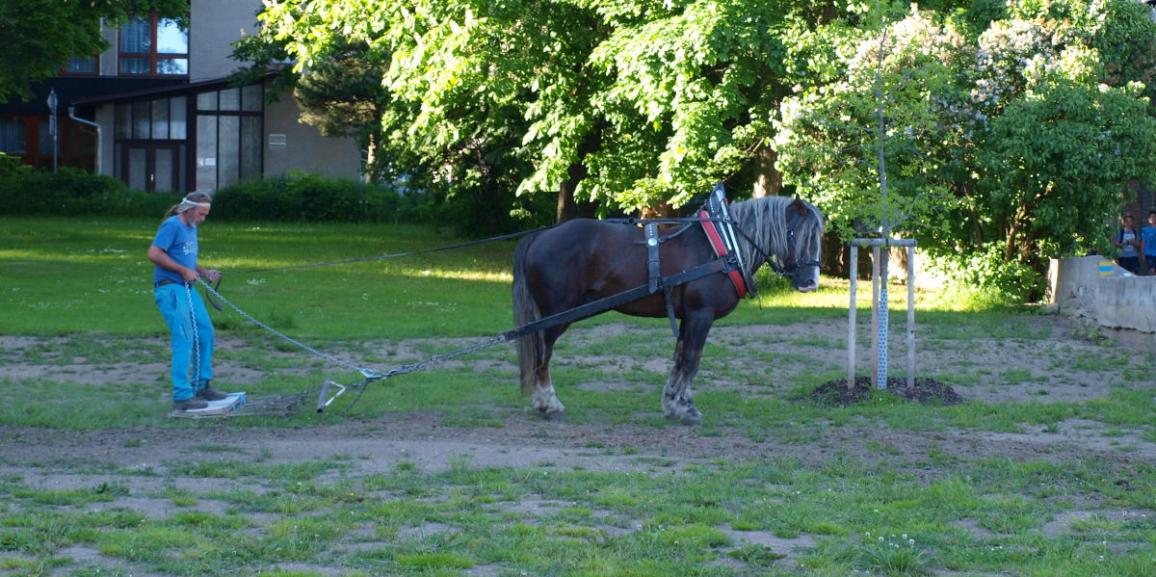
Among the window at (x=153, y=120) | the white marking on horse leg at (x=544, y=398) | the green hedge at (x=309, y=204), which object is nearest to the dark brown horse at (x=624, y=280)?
the white marking on horse leg at (x=544, y=398)

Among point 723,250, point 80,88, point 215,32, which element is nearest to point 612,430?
point 723,250

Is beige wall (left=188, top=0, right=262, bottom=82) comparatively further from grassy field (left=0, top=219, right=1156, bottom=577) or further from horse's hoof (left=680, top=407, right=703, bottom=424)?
horse's hoof (left=680, top=407, right=703, bottom=424)

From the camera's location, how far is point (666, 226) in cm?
1189

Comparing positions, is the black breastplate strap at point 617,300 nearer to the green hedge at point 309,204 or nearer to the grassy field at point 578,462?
the grassy field at point 578,462

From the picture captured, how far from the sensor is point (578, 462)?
9.34 m

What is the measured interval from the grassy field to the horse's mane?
1368 mm

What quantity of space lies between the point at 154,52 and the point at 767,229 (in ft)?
162

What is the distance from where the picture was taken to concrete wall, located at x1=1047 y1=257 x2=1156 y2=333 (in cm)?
1667

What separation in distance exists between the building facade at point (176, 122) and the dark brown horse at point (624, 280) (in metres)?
42.5

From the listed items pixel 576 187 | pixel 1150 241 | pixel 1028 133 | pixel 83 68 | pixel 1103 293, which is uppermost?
pixel 83 68

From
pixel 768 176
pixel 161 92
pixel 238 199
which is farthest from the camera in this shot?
pixel 161 92

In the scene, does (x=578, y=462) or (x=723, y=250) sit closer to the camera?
(x=578, y=462)

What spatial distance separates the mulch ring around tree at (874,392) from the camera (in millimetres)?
12484

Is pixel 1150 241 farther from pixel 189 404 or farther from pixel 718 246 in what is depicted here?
pixel 189 404
